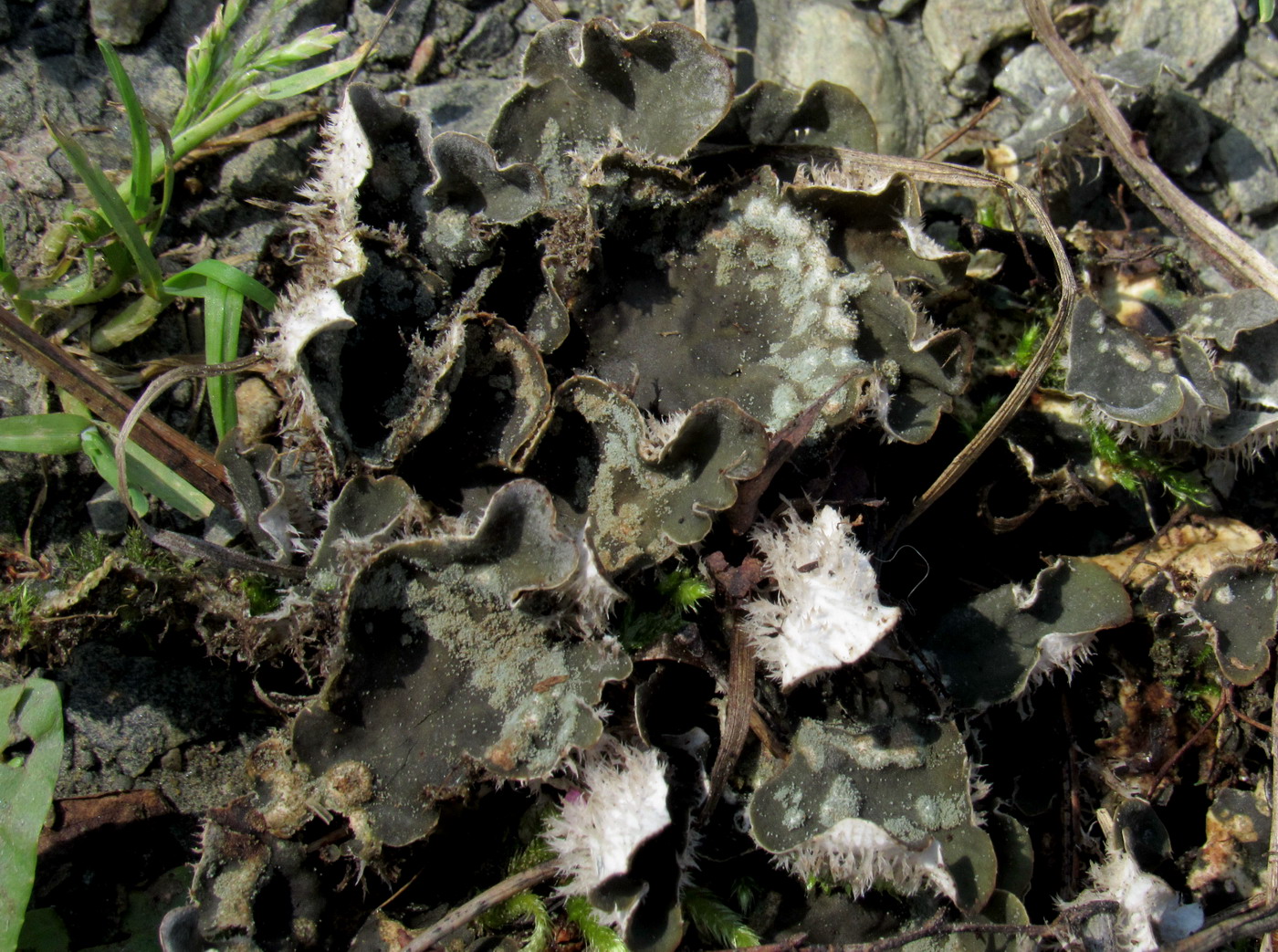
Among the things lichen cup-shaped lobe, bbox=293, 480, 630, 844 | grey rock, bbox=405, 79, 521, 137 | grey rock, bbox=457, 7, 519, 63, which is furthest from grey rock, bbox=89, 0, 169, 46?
lichen cup-shaped lobe, bbox=293, 480, 630, 844

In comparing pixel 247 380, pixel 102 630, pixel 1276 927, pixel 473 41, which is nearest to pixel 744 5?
pixel 473 41

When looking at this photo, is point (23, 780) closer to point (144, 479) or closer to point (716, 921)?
point (144, 479)

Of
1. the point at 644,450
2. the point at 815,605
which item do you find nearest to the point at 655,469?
the point at 644,450

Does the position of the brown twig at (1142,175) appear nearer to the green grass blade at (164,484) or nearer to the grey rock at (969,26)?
the grey rock at (969,26)

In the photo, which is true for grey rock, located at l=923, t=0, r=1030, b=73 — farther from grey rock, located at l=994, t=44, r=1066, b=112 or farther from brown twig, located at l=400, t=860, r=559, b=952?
brown twig, located at l=400, t=860, r=559, b=952

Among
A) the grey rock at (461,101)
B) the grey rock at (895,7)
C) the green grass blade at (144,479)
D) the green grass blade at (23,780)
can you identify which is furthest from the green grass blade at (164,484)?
the grey rock at (895,7)

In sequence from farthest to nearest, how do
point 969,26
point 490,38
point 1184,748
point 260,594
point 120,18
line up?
point 969,26 < point 490,38 < point 120,18 < point 1184,748 < point 260,594
